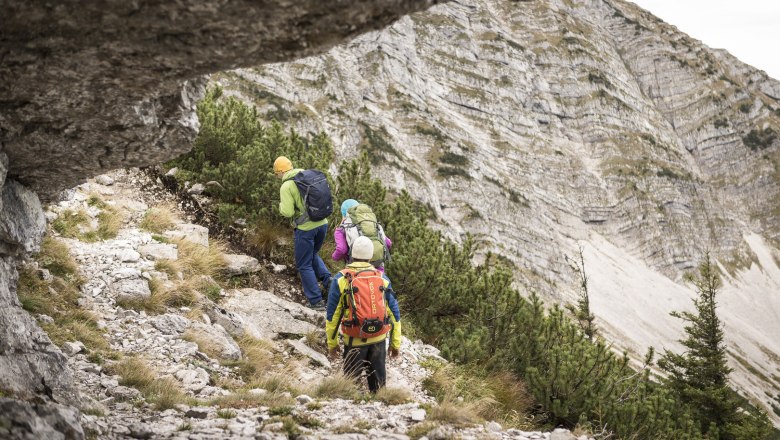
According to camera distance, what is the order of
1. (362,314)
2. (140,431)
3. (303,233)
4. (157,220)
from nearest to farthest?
(140,431) → (362,314) → (303,233) → (157,220)

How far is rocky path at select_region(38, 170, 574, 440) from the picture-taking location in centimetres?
450

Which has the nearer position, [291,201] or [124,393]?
[124,393]

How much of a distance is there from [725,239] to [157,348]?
147703 mm

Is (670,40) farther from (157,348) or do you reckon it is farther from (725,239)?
(157,348)

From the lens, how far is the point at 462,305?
34.2 feet

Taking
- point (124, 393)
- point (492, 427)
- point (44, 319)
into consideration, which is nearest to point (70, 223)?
point (44, 319)

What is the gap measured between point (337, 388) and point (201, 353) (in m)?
1.83

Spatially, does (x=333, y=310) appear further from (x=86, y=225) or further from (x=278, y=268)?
(x=86, y=225)

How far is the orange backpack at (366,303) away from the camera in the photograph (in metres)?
6.03

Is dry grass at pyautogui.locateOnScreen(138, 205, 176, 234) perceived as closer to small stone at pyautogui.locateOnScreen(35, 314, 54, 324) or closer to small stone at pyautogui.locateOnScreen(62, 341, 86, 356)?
small stone at pyautogui.locateOnScreen(35, 314, 54, 324)

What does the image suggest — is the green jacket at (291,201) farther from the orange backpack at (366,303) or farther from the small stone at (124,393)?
the small stone at (124,393)

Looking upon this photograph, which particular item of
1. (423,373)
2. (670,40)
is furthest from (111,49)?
(670,40)

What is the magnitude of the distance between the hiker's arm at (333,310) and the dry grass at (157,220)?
438 cm

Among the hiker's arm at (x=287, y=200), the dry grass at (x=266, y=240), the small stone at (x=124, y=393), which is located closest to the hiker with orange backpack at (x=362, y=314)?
the hiker's arm at (x=287, y=200)
